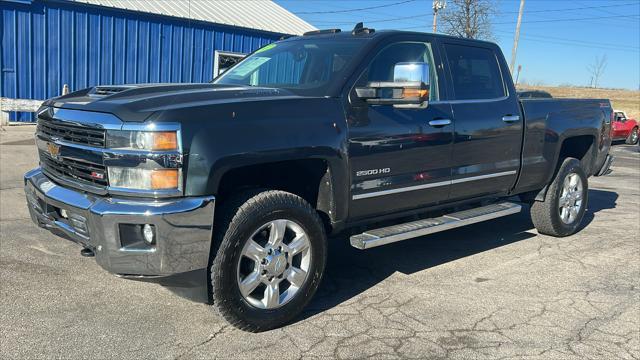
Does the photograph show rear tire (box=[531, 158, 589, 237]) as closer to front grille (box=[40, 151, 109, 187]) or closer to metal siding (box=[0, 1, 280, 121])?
front grille (box=[40, 151, 109, 187])

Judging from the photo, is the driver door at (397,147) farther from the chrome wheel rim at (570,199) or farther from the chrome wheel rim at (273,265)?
the chrome wheel rim at (570,199)

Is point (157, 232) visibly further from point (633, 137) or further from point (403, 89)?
point (633, 137)

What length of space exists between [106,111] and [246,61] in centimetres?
213

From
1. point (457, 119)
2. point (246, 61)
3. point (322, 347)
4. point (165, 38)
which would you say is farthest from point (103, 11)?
point (322, 347)

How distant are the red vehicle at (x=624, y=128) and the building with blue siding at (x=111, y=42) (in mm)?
14073

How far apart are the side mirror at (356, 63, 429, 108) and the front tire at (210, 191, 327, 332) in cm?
93

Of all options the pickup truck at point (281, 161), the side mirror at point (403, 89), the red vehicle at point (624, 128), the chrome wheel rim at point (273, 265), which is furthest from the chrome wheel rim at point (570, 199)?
the red vehicle at point (624, 128)

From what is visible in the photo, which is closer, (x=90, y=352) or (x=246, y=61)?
(x=90, y=352)

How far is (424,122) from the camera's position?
175 inches

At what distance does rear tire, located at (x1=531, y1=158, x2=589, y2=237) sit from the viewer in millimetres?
6133

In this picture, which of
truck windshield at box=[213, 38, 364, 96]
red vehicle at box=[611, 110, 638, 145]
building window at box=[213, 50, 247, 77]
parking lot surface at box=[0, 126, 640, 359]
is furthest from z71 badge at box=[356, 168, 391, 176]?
red vehicle at box=[611, 110, 638, 145]

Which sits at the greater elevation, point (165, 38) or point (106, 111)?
point (165, 38)

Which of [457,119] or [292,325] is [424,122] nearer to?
[457,119]

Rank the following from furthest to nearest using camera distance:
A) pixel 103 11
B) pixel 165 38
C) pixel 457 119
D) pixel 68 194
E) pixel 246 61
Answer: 1. pixel 165 38
2. pixel 103 11
3. pixel 246 61
4. pixel 457 119
5. pixel 68 194
